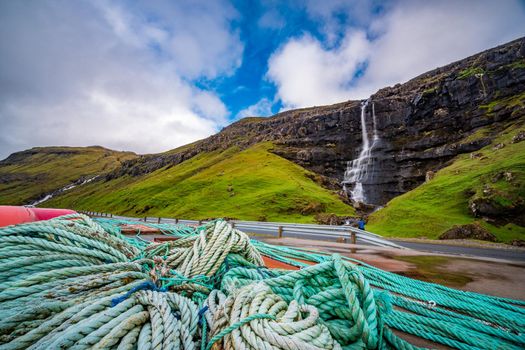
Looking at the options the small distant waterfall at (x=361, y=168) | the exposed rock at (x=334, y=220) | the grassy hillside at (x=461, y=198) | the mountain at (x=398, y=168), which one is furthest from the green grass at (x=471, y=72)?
the exposed rock at (x=334, y=220)

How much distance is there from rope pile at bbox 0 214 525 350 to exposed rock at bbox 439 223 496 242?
62.2ft

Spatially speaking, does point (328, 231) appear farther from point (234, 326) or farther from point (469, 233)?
point (469, 233)

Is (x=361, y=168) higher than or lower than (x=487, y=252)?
higher

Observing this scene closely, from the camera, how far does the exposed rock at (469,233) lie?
17087 mm

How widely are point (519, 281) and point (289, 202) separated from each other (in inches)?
1133

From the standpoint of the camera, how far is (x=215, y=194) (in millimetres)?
40000

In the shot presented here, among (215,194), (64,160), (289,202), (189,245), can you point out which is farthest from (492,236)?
(64,160)

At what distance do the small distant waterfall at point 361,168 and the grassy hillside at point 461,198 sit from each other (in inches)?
663

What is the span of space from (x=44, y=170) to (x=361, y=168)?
186742mm

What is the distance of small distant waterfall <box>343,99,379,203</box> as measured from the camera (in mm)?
46188

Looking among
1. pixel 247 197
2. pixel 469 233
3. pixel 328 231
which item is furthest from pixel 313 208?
pixel 328 231

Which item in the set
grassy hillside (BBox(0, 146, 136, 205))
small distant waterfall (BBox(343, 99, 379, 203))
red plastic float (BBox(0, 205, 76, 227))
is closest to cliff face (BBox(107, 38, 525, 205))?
small distant waterfall (BBox(343, 99, 379, 203))

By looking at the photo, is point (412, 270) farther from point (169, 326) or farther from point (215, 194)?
point (215, 194)

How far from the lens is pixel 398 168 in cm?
4853
